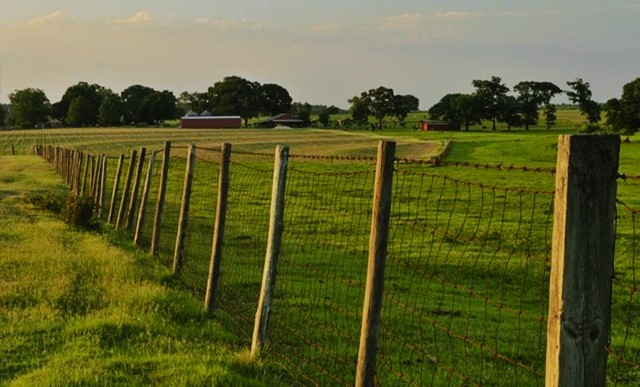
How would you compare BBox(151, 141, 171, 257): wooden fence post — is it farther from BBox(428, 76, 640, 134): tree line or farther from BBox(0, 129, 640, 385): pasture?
BBox(428, 76, 640, 134): tree line

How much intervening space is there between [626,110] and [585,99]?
57.1 metres

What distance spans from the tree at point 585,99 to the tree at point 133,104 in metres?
95.8

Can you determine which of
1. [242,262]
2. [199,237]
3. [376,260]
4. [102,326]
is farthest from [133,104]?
[376,260]

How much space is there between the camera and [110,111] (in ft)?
533

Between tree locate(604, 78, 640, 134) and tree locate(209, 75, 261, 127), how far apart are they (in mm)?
105123

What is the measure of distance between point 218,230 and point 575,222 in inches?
273

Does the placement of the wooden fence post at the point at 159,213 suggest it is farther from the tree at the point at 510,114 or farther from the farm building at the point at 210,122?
the farm building at the point at 210,122

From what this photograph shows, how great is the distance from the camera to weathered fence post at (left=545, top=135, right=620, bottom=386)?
3.50 metres

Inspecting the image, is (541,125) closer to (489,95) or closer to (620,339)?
(489,95)

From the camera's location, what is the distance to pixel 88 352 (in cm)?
762

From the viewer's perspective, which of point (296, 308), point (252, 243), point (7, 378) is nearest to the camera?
point (7, 378)

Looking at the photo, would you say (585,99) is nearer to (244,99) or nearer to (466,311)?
(244,99)

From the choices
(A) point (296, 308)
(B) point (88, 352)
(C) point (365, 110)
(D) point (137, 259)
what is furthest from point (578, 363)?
(C) point (365, 110)

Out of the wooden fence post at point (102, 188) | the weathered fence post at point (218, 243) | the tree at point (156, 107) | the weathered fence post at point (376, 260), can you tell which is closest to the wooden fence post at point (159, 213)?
the weathered fence post at point (218, 243)
